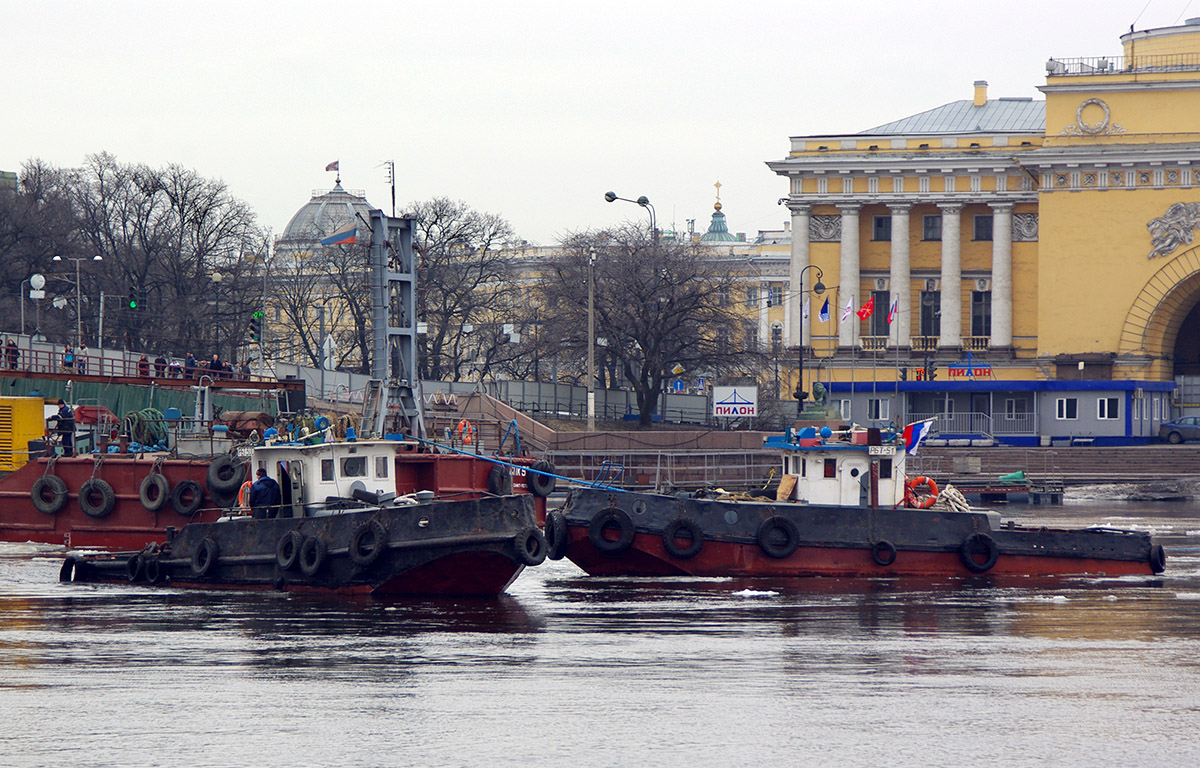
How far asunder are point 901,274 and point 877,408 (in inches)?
451

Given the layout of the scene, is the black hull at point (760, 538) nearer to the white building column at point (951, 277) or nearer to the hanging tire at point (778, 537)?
the hanging tire at point (778, 537)

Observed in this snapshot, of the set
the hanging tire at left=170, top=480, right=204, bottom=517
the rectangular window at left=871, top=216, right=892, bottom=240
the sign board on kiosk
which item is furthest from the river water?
the rectangular window at left=871, top=216, right=892, bottom=240

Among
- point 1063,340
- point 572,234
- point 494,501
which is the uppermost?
A: point 572,234

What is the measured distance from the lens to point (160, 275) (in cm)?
7844

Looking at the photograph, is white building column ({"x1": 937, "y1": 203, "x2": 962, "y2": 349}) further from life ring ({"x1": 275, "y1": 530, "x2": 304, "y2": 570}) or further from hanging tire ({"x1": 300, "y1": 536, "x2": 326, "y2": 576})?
hanging tire ({"x1": 300, "y1": 536, "x2": 326, "y2": 576})

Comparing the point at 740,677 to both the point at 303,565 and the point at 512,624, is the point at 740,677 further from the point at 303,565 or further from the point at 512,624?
the point at 303,565

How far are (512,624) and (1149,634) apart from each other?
9.17 m

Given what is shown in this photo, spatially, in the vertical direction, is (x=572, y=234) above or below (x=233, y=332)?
above

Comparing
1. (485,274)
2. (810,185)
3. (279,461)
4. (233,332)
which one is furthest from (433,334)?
(279,461)

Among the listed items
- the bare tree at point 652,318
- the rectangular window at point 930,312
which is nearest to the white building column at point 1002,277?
the rectangular window at point 930,312

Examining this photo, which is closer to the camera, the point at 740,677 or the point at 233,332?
the point at 740,677

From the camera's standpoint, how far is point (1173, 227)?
7619cm

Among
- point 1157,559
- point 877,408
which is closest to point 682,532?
point 1157,559

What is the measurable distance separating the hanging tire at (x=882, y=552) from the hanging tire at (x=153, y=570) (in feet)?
42.7
